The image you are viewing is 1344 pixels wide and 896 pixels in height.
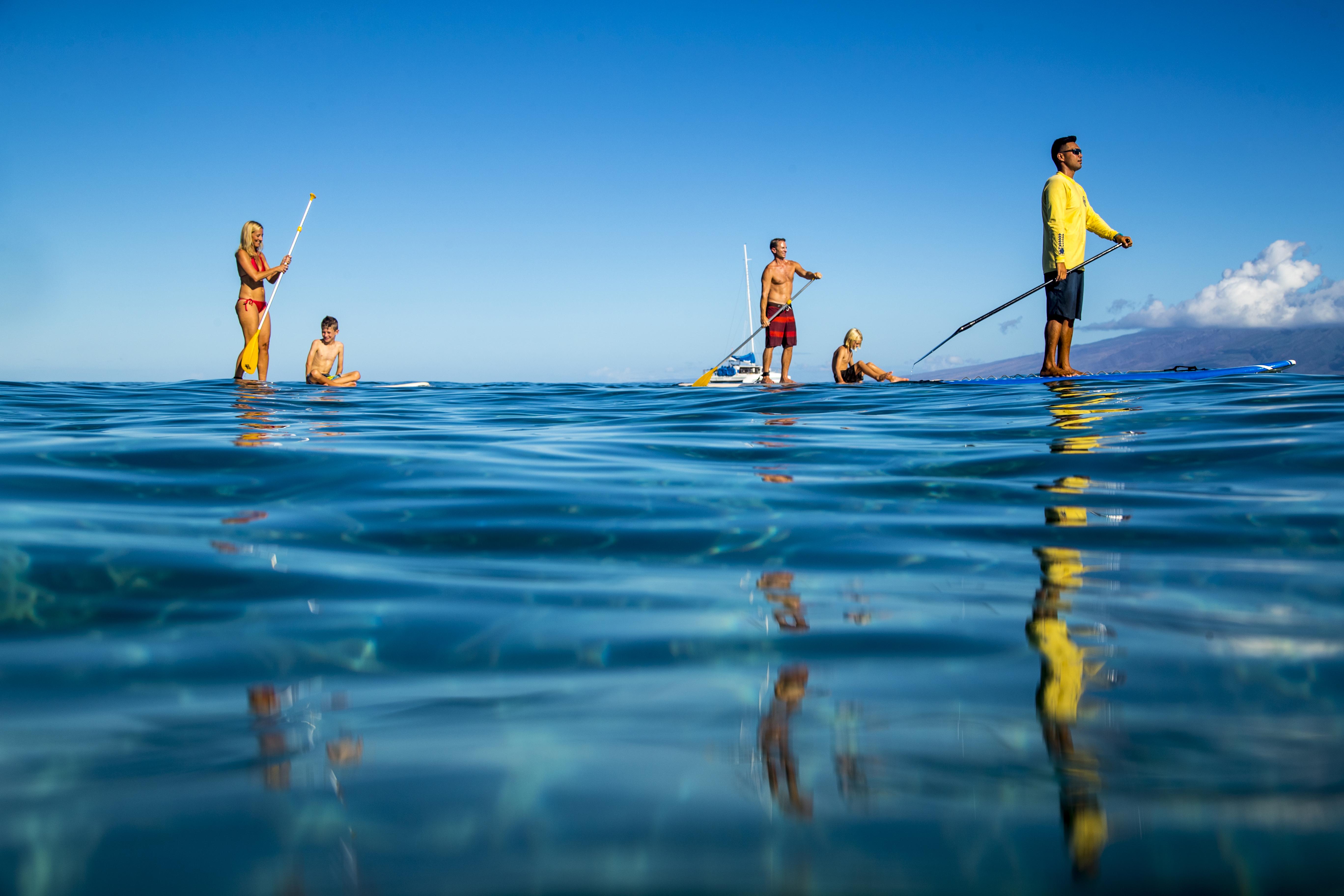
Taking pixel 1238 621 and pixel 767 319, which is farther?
pixel 767 319

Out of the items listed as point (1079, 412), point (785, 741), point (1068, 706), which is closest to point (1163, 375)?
point (1079, 412)

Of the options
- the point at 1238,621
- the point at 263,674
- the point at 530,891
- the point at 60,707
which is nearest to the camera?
the point at 530,891

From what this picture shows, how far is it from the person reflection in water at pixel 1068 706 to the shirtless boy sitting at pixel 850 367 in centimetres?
1055

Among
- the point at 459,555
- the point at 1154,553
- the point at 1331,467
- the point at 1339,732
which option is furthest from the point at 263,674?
the point at 1331,467

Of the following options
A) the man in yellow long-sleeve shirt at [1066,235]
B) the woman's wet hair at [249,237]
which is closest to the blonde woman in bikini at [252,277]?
the woman's wet hair at [249,237]

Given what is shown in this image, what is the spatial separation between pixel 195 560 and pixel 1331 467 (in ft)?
13.2

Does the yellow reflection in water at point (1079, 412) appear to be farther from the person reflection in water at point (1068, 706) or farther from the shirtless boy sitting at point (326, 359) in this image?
the shirtless boy sitting at point (326, 359)

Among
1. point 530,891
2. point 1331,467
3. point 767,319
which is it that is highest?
point 767,319

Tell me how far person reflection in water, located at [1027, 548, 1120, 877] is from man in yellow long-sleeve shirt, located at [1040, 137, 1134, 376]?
6.84m

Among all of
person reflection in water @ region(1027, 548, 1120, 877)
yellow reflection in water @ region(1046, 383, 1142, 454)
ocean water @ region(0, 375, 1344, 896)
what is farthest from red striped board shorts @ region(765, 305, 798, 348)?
person reflection in water @ region(1027, 548, 1120, 877)

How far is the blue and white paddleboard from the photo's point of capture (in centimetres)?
788

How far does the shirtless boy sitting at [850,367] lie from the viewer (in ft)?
41.1

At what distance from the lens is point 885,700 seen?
1.32 meters

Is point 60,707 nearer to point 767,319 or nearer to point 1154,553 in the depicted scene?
point 1154,553
